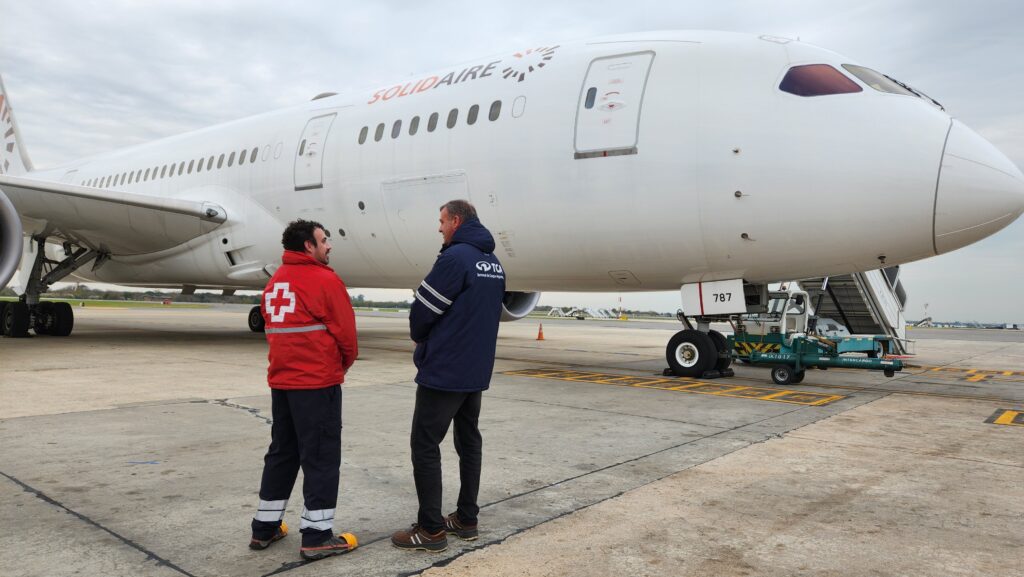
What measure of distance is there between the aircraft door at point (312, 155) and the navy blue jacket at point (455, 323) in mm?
8492

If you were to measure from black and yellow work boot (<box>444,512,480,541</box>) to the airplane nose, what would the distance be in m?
5.98

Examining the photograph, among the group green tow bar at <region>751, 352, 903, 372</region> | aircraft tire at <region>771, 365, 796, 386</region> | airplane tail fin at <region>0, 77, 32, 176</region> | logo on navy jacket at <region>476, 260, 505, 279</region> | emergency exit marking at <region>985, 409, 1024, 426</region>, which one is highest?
airplane tail fin at <region>0, 77, 32, 176</region>

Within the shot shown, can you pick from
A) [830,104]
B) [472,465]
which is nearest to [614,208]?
[830,104]

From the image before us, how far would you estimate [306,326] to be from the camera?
2980 millimetres

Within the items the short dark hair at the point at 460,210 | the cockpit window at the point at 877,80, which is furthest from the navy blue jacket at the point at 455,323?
the cockpit window at the point at 877,80

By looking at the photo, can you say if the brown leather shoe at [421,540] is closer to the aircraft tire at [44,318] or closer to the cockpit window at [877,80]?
the cockpit window at [877,80]

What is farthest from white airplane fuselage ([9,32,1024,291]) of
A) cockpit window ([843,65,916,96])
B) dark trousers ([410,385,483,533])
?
dark trousers ([410,385,483,533])

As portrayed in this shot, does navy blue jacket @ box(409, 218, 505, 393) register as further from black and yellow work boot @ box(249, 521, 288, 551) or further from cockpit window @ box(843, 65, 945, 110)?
cockpit window @ box(843, 65, 945, 110)

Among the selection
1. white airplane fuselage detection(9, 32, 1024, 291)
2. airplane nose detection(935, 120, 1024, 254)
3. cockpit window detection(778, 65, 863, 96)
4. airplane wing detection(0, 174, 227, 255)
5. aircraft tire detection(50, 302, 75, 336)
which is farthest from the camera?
aircraft tire detection(50, 302, 75, 336)

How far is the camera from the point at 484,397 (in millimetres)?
7039

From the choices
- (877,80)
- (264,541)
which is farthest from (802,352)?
(264,541)

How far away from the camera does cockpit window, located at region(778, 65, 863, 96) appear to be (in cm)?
730

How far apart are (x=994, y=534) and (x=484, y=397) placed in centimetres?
465

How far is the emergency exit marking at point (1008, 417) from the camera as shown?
6250 mm
